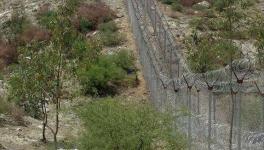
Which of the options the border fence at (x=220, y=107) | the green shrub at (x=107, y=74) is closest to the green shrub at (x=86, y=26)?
the green shrub at (x=107, y=74)

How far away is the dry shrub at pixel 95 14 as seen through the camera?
37078 mm

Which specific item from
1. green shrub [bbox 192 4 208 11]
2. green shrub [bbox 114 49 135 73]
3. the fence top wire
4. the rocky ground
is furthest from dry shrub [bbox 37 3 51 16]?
the fence top wire

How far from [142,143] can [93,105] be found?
1.51 m

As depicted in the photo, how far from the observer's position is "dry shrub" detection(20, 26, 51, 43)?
35031 millimetres

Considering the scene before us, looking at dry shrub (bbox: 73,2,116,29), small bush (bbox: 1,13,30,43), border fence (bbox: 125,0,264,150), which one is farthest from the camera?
dry shrub (bbox: 73,2,116,29)

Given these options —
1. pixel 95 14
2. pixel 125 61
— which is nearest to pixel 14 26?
pixel 95 14

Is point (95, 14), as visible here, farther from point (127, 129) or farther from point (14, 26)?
point (127, 129)

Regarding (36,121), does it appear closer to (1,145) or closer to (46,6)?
(1,145)

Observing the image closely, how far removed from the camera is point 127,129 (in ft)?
43.9

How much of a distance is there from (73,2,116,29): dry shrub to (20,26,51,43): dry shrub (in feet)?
5.83

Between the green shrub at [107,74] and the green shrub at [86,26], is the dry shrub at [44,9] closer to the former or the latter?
the green shrub at [86,26]

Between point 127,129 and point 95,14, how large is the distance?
24.8m

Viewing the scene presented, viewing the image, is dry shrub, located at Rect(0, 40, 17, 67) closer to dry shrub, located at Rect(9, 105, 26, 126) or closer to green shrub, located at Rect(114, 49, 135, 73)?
green shrub, located at Rect(114, 49, 135, 73)

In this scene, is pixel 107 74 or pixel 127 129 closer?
pixel 127 129
